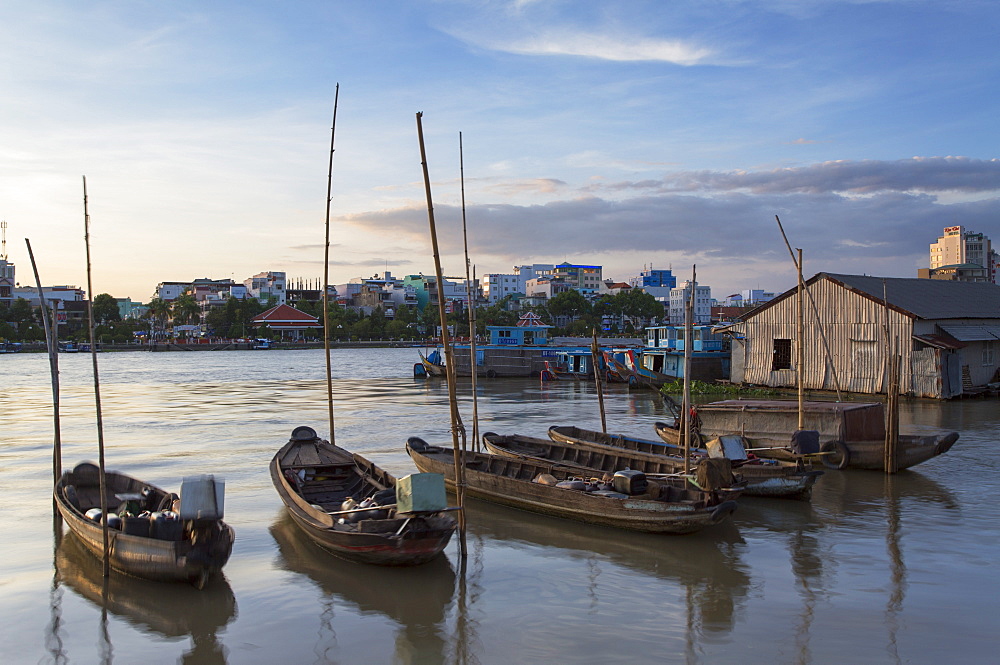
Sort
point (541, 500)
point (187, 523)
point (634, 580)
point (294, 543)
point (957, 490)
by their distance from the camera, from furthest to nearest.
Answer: point (957, 490)
point (541, 500)
point (294, 543)
point (634, 580)
point (187, 523)

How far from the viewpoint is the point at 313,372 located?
54625 millimetres

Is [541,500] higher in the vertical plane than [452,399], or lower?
lower

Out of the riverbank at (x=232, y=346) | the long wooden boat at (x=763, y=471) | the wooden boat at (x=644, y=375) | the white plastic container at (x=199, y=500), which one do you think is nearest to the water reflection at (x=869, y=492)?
the long wooden boat at (x=763, y=471)

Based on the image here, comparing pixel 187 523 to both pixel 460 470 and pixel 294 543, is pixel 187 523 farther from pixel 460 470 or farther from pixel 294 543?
pixel 460 470

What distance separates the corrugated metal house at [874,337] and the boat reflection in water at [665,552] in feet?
55.2

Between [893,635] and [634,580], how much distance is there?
290 centimetres

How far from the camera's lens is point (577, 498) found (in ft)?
37.0

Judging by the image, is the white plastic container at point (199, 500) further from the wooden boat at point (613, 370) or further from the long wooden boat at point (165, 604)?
the wooden boat at point (613, 370)

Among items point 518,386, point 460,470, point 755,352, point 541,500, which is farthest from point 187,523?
point 518,386

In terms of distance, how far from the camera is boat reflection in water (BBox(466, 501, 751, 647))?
8344mm

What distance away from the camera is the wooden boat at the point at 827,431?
575 inches

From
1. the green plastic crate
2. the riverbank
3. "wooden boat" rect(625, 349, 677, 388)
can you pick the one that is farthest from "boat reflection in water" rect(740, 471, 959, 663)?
the riverbank

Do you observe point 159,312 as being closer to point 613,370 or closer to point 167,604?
point 613,370

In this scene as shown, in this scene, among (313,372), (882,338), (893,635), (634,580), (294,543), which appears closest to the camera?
(893,635)
